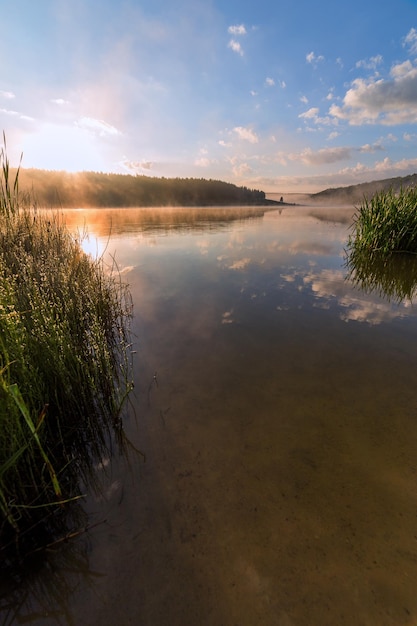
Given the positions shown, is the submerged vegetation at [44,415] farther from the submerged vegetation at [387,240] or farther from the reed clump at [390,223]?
the reed clump at [390,223]

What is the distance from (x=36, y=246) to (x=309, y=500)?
25.4 ft

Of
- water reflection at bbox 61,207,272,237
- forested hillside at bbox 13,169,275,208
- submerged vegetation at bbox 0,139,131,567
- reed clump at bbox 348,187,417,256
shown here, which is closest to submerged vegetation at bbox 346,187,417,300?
reed clump at bbox 348,187,417,256

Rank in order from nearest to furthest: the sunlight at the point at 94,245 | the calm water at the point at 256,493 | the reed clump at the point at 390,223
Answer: the calm water at the point at 256,493 < the reed clump at the point at 390,223 < the sunlight at the point at 94,245

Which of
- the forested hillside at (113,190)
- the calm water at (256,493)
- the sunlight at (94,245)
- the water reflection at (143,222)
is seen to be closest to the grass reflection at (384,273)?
the calm water at (256,493)

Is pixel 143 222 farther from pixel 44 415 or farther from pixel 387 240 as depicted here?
pixel 44 415

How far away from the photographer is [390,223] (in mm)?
10094

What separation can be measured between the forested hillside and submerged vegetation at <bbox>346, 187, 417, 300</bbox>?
55.1 metres

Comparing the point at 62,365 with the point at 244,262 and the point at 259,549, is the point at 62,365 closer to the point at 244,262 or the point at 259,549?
the point at 259,549

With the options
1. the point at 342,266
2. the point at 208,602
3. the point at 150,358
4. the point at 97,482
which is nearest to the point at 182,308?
the point at 150,358

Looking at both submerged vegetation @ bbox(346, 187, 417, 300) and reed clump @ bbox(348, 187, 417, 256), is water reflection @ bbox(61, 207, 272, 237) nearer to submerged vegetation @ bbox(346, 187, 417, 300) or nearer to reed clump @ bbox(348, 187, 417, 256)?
submerged vegetation @ bbox(346, 187, 417, 300)

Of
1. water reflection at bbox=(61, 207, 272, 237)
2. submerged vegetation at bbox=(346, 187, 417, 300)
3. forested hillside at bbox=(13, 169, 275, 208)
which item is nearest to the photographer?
submerged vegetation at bbox=(346, 187, 417, 300)

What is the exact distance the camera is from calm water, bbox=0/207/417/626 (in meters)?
1.62

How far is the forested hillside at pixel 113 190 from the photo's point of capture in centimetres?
5650

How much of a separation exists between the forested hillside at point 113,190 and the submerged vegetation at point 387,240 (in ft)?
181
